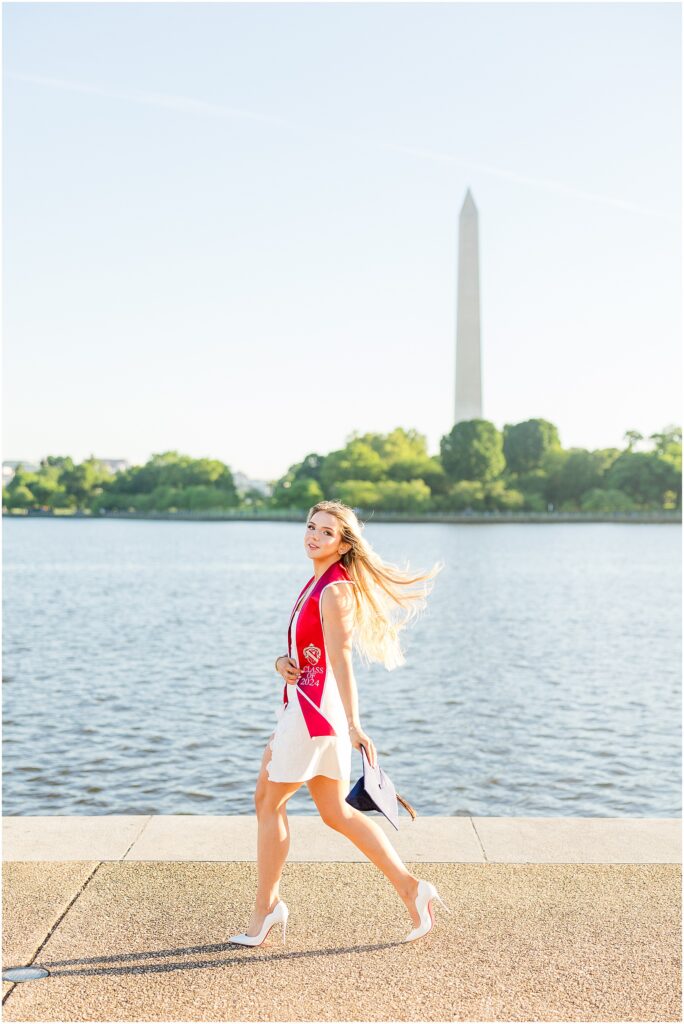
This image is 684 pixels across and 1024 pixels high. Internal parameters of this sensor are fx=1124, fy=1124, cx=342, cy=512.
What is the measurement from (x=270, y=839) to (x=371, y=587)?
1058mm

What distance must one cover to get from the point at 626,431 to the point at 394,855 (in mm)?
130622

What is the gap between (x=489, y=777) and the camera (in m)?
12.2

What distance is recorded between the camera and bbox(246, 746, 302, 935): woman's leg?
4.35 m

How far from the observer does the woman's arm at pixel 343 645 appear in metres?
4.20

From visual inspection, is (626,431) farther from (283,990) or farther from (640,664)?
(283,990)

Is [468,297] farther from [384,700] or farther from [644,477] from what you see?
[384,700]

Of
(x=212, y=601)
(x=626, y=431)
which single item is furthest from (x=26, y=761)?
(x=626, y=431)

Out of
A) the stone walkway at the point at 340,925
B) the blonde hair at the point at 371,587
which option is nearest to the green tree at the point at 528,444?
the stone walkway at the point at 340,925

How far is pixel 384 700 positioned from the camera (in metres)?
17.0

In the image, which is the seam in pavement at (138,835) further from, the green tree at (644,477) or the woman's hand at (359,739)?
the green tree at (644,477)

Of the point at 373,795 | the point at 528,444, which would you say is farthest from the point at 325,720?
the point at 528,444

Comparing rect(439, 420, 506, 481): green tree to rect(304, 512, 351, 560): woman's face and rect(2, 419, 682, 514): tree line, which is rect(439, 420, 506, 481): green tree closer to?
rect(2, 419, 682, 514): tree line

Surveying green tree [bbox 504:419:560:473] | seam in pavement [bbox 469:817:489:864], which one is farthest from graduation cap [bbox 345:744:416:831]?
green tree [bbox 504:419:560:473]

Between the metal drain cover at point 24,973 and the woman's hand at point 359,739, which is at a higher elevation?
the woman's hand at point 359,739
